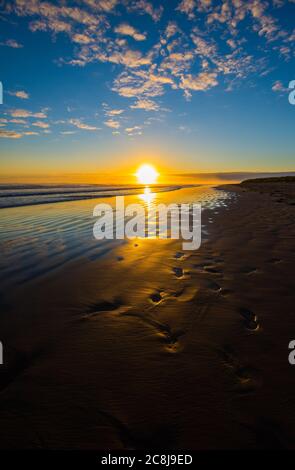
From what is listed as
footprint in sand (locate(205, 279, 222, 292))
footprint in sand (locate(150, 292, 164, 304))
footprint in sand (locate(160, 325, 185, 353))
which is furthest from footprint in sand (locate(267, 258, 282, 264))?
footprint in sand (locate(160, 325, 185, 353))

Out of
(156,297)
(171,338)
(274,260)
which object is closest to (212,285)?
(156,297)

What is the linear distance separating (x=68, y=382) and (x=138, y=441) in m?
0.87

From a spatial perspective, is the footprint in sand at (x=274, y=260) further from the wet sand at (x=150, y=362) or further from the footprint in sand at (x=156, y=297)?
the footprint in sand at (x=156, y=297)

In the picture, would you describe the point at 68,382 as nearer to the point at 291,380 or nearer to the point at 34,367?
the point at 34,367

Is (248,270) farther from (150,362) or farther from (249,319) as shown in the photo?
(150,362)

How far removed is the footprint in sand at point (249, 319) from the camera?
3.12m

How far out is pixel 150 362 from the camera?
254cm

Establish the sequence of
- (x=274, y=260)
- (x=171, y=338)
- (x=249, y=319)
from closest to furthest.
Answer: (x=171, y=338)
(x=249, y=319)
(x=274, y=260)

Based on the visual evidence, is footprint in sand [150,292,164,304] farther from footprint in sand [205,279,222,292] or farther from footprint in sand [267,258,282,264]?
footprint in sand [267,258,282,264]

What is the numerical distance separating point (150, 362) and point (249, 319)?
5.19ft

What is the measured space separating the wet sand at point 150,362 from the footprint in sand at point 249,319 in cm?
3

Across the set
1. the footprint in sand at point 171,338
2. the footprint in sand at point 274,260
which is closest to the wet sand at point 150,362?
the footprint in sand at point 171,338

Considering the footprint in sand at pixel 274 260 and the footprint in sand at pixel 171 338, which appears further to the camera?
the footprint in sand at pixel 274 260

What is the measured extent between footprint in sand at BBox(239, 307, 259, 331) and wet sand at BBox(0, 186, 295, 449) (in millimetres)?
26
